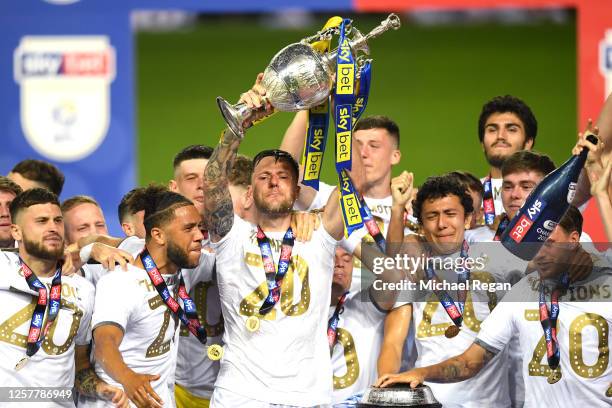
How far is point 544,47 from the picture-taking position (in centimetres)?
1009

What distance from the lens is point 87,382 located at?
5754mm

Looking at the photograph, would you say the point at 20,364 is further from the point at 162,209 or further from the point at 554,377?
the point at 554,377

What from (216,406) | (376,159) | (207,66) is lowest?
(216,406)

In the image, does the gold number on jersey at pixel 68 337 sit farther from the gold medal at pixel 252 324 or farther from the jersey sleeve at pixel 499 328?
the jersey sleeve at pixel 499 328

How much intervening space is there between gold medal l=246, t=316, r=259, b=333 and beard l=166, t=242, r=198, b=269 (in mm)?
422

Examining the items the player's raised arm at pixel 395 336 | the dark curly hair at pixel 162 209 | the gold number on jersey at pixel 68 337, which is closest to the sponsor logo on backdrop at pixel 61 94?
the dark curly hair at pixel 162 209

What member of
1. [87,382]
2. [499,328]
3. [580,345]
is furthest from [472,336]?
[87,382]

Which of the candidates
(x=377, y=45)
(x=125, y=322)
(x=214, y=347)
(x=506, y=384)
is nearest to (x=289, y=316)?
(x=214, y=347)

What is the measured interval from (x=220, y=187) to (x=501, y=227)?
57.6 inches

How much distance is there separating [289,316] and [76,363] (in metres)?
1.07

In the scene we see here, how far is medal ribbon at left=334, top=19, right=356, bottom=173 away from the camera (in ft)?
17.7

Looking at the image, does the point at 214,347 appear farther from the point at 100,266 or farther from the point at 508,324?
the point at 508,324

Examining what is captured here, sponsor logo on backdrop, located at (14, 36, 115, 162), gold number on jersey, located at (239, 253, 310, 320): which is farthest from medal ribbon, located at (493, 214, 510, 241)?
sponsor logo on backdrop, located at (14, 36, 115, 162)

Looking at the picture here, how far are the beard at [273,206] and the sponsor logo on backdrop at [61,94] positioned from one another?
4.10m
